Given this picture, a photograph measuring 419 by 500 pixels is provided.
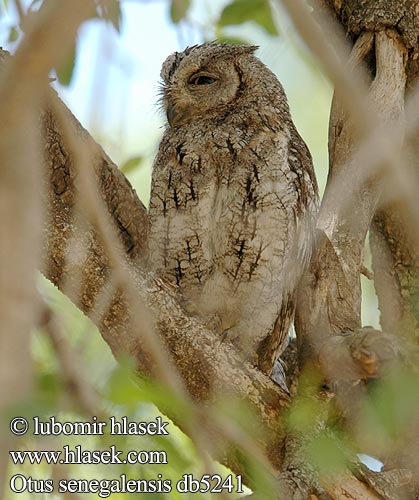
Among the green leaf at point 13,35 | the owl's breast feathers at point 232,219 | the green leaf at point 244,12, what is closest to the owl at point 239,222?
the owl's breast feathers at point 232,219

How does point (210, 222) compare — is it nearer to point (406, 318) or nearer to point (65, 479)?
point (406, 318)

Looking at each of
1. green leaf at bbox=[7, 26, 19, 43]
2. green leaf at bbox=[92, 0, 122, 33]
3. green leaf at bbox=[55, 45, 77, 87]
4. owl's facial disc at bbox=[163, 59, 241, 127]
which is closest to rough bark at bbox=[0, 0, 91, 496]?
green leaf at bbox=[92, 0, 122, 33]

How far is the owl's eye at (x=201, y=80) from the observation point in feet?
10.0

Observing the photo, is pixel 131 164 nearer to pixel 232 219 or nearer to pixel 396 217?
pixel 232 219

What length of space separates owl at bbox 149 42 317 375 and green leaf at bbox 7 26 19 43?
0.67 meters

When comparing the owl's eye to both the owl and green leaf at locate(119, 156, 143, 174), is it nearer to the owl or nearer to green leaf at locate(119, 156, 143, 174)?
the owl

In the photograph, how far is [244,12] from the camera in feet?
7.50

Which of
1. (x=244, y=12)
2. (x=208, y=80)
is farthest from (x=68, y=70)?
(x=208, y=80)

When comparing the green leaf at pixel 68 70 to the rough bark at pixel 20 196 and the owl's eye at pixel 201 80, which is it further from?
the rough bark at pixel 20 196

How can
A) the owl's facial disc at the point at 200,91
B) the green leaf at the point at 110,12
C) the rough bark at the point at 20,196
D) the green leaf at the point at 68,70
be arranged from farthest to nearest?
the owl's facial disc at the point at 200,91
the green leaf at the point at 68,70
the green leaf at the point at 110,12
the rough bark at the point at 20,196

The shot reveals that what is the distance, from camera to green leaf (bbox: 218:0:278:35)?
2.28 meters

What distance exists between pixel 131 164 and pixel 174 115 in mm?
510

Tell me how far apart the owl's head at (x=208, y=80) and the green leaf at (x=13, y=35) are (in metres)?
0.70

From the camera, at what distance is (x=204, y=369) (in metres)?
2.06
